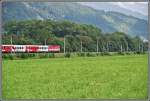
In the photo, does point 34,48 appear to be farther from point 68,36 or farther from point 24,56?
point 68,36

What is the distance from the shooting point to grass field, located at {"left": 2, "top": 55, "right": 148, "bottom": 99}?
557 centimetres

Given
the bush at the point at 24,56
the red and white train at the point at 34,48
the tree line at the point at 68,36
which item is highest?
the tree line at the point at 68,36

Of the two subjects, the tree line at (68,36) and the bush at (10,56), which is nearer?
the bush at (10,56)

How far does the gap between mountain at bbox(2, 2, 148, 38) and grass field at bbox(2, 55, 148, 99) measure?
1.29 ft

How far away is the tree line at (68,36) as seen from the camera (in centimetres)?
577

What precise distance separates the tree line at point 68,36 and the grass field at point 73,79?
0.15 meters

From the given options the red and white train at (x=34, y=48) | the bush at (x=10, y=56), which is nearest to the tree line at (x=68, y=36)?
the red and white train at (x=34, y=48)

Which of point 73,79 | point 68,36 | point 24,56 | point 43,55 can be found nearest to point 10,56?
point 24,56

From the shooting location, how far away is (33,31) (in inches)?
230

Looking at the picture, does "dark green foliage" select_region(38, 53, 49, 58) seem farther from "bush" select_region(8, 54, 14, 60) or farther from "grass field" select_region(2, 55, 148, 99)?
"bush" select_region(8, 54, 14, 60)

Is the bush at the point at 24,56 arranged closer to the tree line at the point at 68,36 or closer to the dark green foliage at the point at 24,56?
the dark green foliage at the point at 24,56

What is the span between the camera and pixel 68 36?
19.4 ft

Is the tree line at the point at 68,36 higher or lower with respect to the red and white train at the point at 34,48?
higher

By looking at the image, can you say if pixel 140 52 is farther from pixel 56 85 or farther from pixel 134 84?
pixel 56 85
